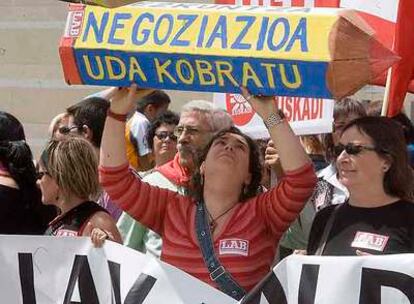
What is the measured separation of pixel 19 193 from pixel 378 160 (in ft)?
6.17

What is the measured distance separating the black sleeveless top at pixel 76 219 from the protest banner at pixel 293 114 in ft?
3.05

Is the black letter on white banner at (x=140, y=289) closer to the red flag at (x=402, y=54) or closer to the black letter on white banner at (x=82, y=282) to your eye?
the black letter on white banner at (x=82, y=282)

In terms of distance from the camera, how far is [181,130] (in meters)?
4.92

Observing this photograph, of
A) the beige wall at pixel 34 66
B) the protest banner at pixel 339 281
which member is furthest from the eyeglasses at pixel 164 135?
the beige wall at pixel 34 66

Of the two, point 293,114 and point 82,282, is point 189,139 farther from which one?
point 82,282

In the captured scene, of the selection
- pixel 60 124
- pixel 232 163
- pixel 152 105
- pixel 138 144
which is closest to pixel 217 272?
pixel 232 163

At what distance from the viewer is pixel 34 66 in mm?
10258

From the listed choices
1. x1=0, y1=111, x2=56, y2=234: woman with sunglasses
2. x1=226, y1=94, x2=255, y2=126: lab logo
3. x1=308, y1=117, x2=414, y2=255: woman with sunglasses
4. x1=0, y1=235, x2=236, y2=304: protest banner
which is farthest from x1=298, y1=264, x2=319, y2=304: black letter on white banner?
x1=0, y1=111, x2=56, y2=234: woman with sunglasses

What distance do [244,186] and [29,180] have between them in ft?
4.14

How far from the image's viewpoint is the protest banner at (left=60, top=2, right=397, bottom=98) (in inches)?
152

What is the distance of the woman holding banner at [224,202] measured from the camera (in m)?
4.27

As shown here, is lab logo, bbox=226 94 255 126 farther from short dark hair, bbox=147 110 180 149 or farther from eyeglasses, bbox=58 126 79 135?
eyeglasses, bbox=58 126 79 135

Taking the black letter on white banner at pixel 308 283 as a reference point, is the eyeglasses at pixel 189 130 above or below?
above

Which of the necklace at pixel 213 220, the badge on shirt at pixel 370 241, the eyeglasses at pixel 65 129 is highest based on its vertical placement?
the badge on shirt at pixel 370 241
